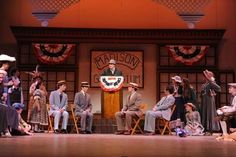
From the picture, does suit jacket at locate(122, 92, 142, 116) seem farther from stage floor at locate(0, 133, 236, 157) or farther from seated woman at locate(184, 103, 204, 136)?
stage floor at locate(0, 133, 236, 157)

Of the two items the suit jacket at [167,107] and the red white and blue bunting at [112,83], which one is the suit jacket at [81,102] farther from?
the suit jacket at [167,107]

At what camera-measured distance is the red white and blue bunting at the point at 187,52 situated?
12734 millimetres

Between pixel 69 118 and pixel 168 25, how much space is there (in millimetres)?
4080

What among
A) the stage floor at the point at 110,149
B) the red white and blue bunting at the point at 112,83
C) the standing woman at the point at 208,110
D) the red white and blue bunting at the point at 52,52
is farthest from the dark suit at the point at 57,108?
the stage floor at the point at 110,149

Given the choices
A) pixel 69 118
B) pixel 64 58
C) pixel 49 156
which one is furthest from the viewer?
pixel 64 58

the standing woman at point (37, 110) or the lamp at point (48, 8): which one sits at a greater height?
the lamp at point (48, 8)

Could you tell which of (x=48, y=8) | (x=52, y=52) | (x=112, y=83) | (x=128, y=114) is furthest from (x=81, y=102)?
(x=48, y=8)

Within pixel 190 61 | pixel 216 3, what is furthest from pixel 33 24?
pixel 216 3

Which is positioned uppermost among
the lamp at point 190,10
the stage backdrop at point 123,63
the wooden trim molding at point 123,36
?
the wooden trim molding at point 123,36

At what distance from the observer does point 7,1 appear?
13148mm

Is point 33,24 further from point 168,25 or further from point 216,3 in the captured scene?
point 216,3

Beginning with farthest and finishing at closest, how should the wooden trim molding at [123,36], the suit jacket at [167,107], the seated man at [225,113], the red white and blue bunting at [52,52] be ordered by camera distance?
1. the wooden trim molding at [123,36]
2. the red white and blue bunting at [52,52]
3. the suit jacket at [167,107]
4. the seated man at [225,113]

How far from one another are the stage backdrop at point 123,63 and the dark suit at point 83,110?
2104mm

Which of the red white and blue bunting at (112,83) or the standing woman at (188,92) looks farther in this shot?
the red white and blue bunting at (112,83)
